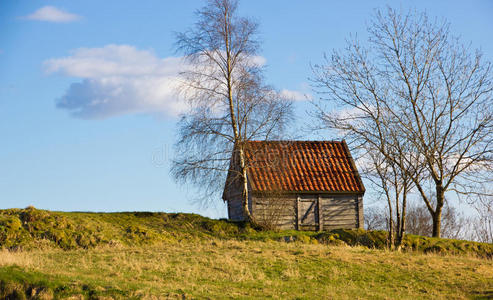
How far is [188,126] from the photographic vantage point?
26.8 m

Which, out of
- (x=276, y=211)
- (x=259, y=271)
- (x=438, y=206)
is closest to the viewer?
(x=259, y=271)

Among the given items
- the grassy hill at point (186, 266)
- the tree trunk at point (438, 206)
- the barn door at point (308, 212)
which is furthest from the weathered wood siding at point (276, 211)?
the tree trunk at point (438, 206)

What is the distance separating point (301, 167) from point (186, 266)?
16015 mm

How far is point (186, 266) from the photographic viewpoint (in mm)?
15898

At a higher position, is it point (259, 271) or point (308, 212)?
point (308, 212)

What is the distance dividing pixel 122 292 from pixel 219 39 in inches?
730

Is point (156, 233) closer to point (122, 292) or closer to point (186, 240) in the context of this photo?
point (186, 240)

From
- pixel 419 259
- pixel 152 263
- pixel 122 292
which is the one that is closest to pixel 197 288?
pixel 122 292

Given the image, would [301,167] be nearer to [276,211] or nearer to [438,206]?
[276,211]

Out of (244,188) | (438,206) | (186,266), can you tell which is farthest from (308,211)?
(186,266)

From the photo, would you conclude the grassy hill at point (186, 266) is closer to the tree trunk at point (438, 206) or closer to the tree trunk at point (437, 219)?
the tree trunk at point (438, 206)

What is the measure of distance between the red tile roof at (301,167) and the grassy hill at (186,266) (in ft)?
15.3

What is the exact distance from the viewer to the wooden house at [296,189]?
28.5 metres

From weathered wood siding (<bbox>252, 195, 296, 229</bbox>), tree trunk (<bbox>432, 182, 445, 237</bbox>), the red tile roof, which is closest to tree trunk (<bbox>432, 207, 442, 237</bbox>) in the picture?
tree trunk (<bbox>432, 182, 445, 237</bbox>)
